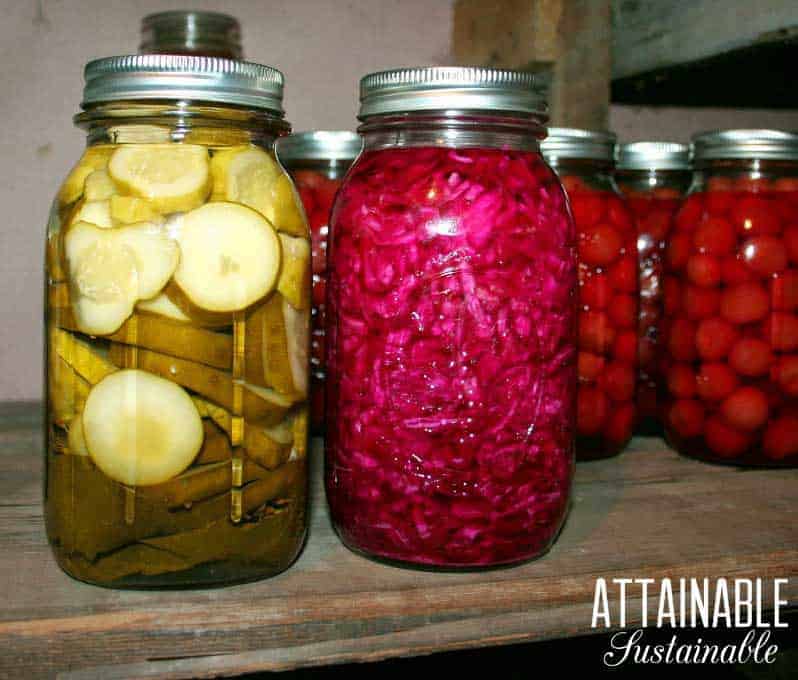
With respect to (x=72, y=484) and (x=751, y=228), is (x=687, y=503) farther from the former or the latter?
(x=72, y=484)

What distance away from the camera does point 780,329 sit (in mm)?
1022

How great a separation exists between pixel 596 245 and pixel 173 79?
50cm

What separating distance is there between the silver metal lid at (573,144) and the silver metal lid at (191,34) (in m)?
0.65

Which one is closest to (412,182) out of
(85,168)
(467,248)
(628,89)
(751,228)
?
(467,248)

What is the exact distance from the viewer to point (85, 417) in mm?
681

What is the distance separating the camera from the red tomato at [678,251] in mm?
1062

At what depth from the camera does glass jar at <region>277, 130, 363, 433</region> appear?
3.42 feet

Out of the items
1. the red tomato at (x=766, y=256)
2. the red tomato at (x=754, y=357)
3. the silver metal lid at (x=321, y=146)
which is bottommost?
the red tomato at (x=754, y=357)

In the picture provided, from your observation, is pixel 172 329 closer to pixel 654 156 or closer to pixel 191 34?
pixel 654 156

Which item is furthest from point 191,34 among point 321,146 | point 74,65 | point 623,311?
point 623,311

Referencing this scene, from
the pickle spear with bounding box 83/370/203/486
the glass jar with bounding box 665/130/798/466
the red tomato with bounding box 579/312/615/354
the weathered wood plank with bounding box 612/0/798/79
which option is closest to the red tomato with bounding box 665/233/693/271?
the glass jar with bounding box 665/130/798/466

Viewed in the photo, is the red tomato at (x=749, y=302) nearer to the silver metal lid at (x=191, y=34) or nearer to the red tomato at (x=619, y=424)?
the red tomato at (x=619, y=424)

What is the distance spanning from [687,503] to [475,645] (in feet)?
1.09

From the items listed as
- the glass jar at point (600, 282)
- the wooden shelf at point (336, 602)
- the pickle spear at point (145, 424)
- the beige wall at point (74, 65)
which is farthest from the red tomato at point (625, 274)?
the beige wall at point (74, 65)
